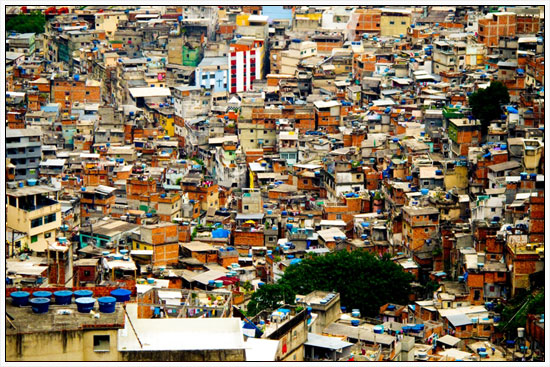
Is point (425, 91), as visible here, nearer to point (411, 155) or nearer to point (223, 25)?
point (411, 155)

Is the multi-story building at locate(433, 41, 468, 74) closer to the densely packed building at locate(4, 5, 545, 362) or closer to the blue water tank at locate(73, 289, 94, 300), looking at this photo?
the densely packed building at locate(4, 5, 545, 362)

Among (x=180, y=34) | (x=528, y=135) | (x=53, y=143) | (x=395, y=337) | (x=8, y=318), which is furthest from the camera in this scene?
(x=180, y=34)

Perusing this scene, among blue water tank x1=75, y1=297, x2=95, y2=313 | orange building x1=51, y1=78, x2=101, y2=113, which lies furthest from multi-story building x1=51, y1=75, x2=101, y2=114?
blue water tank x1=75, y1=297, x2=95, y2=313

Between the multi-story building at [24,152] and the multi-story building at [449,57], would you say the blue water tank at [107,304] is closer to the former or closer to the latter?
the multi-story building at [24,152]

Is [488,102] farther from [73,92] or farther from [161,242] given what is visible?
[73,92]

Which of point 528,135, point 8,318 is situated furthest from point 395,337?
point 528,135

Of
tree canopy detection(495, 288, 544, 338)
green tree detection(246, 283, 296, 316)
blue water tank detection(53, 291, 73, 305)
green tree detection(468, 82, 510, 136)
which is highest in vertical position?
blue water tank detection(53, 291, 73, 305)
